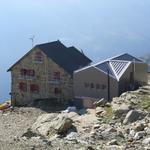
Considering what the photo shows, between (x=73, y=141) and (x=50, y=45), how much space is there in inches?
1592

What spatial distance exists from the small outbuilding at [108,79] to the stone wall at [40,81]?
2.03 metres

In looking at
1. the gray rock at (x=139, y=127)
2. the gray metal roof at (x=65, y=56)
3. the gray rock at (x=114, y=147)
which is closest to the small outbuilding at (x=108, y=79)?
the gray metal roof at (x=65, y=56)

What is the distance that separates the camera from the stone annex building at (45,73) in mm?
67375

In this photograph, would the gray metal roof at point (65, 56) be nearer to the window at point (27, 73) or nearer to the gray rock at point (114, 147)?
the window at point (27, 73)

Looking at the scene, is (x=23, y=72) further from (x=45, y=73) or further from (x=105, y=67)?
(x=105, y=67)

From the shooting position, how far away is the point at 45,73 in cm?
6881

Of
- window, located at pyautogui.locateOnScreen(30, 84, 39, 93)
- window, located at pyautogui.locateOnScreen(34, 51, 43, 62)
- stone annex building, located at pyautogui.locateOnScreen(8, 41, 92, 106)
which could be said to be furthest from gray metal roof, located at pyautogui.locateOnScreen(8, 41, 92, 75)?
window, located at pyautogui.locateOnScreen(30, 84, 39, 93)

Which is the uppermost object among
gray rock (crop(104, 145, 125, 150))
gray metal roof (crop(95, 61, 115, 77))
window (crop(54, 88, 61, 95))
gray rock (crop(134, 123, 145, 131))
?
gray metal roof (crop(95, 61, 115, 77))

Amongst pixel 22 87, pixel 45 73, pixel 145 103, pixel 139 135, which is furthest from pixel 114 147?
pixel 22 87

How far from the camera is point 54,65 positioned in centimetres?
6769

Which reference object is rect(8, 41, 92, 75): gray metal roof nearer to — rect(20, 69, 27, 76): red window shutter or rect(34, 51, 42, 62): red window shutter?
rect(34, 51, 42, 62): red window shutter

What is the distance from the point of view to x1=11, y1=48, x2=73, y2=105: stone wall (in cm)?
6725

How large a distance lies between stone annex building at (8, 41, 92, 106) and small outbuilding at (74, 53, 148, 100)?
1.84 metres

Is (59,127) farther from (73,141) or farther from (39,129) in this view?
(73,141)
